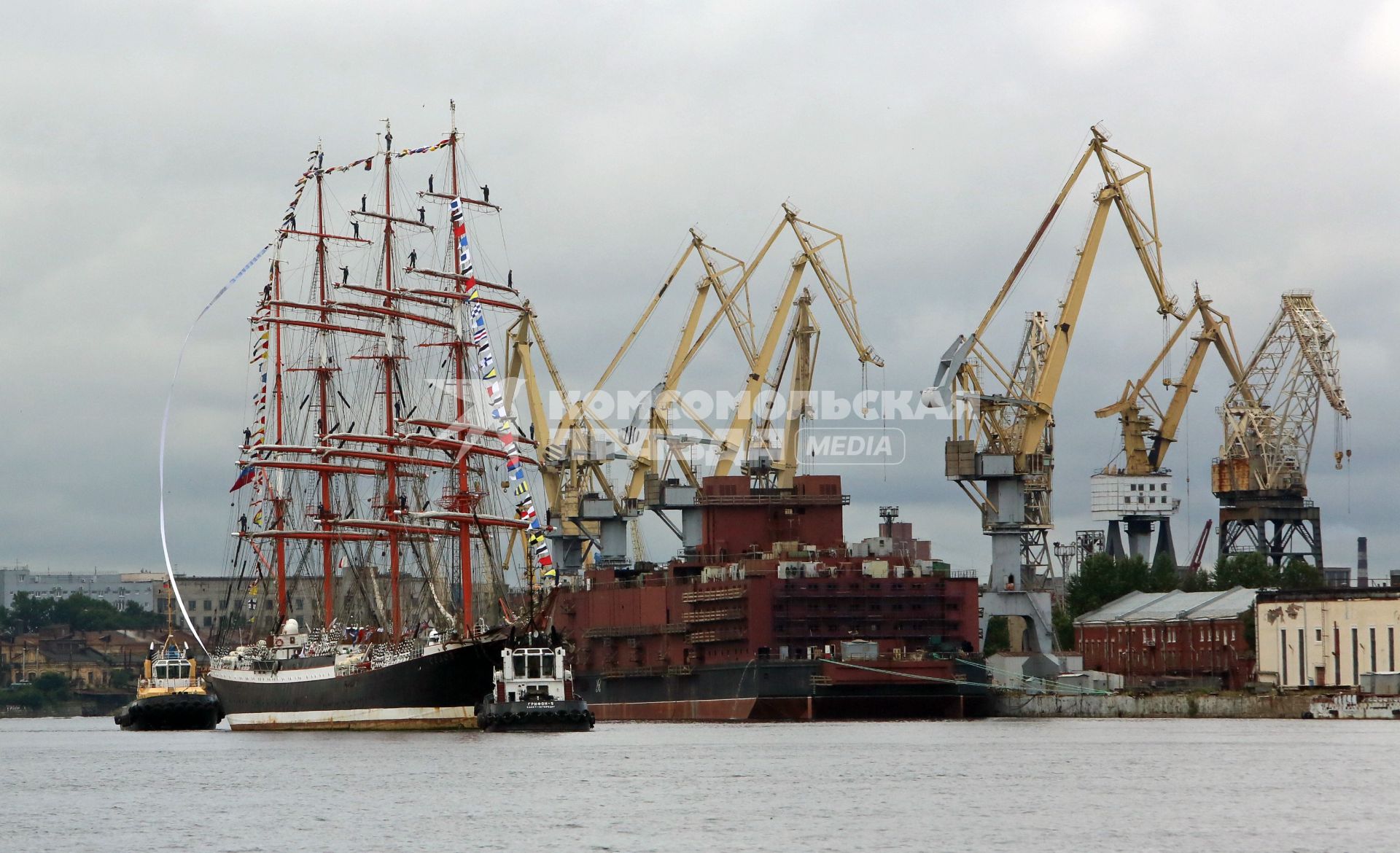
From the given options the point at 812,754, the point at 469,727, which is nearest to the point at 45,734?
the point at 469,727

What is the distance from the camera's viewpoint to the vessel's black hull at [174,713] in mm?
140375

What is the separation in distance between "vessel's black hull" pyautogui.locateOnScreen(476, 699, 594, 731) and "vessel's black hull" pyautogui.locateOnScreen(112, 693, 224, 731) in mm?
38884

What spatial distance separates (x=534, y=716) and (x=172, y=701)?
4192 centimetres

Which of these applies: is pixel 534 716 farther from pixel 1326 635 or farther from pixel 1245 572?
pixel 1245 572

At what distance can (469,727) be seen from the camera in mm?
111438

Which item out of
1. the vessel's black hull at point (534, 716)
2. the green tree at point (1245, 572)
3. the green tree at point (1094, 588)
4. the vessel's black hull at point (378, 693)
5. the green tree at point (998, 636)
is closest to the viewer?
the vessel's black hull at point (534, 716)

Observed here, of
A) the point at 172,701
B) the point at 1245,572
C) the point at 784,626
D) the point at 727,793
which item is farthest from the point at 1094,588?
the point at 727,793

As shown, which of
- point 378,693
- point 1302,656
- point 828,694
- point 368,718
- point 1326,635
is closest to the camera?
point 378,693

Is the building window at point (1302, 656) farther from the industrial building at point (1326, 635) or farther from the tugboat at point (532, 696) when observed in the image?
the tugboat at point (532, 696)

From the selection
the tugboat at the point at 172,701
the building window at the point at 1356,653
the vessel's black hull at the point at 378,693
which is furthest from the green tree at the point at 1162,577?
the vessel's black hull at the point at 378,693

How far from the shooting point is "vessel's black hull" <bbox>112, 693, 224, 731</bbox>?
14038 centimetres

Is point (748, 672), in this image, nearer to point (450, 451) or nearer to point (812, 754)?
point (450, 451)

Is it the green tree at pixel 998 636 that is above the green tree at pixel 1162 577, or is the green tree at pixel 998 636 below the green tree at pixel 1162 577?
below

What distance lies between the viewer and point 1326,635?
13962 centimetres
